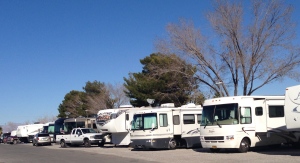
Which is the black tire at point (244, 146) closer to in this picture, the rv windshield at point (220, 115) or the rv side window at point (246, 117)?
the rv side window at point (246, 117)

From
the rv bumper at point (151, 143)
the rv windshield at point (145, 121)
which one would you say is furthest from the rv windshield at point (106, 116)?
the rv bumper at point (151, 143)

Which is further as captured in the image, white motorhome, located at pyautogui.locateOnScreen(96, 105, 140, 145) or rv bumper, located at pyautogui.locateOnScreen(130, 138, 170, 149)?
white motorhome, located at pyautogui.locateOnScreen(96, 105, 140, 145)

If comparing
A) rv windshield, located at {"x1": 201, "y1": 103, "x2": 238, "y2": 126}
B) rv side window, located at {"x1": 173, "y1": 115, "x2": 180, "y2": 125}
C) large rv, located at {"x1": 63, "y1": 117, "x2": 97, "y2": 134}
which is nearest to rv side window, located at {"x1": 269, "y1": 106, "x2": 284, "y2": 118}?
rv windshield, located at {"x1": 201, "y1": 103, "x2": 238, "y2": 126}

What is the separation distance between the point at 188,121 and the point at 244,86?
37.0 feet

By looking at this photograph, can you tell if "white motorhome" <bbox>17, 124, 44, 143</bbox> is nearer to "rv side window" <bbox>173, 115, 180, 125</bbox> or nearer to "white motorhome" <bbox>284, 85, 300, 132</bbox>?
"rv side window" <bbox>173, 115, 180, 125</bbox>

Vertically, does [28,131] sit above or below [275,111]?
below

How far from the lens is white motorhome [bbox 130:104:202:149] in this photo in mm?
25375

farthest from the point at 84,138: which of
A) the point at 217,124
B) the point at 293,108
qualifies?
the point at 293,108

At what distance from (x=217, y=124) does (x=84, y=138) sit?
17.8 meters

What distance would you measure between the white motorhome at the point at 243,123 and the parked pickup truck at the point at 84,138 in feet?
51.5

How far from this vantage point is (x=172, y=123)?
26125mm

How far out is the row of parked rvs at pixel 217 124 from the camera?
20.2 m

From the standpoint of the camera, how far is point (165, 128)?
25.8m

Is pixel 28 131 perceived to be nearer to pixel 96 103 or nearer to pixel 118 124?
pixel 96 103
